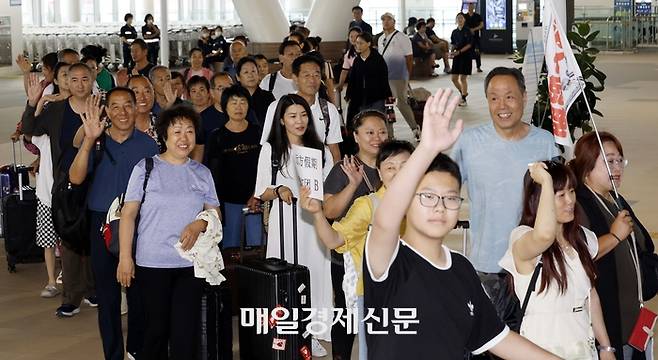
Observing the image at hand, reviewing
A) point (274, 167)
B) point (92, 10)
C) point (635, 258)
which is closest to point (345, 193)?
Result: point (274, 167)

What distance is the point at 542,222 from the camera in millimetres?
4570

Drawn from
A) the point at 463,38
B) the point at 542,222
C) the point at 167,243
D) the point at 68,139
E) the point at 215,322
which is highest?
the point at 463,38

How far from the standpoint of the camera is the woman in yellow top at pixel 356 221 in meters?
5.58

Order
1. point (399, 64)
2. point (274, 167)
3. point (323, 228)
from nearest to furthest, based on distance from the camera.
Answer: point (323, 228)
point (274, 167)
point (399, 64)

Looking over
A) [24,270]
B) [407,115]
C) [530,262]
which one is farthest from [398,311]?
[407,115]

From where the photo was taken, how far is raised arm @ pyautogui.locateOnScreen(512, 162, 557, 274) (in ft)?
15.0

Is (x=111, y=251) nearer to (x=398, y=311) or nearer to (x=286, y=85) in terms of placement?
(x=398, y=311)

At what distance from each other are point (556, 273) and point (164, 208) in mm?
2423

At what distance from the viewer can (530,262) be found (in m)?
4.79

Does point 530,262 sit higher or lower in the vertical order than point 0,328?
higher

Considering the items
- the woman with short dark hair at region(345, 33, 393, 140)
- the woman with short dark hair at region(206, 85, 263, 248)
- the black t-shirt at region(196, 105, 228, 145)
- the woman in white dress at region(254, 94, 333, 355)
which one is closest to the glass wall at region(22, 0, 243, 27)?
the woman with short dark hair at region(345, 33, 393, 140)

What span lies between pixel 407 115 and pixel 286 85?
6346mm

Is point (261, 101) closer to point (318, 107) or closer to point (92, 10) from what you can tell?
point (318, 107)

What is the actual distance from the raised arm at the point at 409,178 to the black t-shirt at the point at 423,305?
0.16 feet
